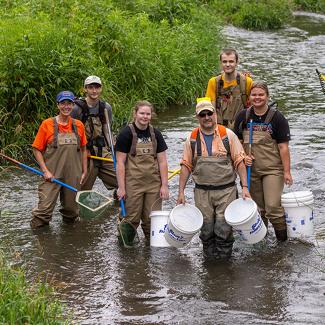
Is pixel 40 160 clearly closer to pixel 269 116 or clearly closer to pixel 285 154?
pixel 269 116

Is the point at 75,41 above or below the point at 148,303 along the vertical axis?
above

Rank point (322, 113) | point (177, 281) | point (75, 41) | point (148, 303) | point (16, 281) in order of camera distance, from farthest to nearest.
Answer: point (322, 113) → point (75, 41) → point (177, 281) → point (148, 303) → point (16, 281)

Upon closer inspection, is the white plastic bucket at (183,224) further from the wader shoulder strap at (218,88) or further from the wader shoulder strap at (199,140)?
the wader shoulder strap at (218,88)

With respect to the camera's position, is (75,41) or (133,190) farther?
(75,41)

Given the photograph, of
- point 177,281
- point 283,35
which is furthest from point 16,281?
point 283,35

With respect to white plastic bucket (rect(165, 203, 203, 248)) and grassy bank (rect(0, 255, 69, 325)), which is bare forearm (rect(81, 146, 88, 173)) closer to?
white plastic bucket (rect(165, 203, 203, 248))

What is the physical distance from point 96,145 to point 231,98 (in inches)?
69.2

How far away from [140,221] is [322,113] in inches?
299

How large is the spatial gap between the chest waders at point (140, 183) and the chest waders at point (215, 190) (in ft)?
1.70

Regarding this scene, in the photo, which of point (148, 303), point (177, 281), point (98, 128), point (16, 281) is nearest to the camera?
Answer: point (16, 281)

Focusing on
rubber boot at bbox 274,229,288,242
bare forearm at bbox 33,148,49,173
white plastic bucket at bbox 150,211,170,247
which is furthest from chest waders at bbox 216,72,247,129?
bare forearm at bbox 33,148,49,173

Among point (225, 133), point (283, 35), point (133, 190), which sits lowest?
point (283, 35)

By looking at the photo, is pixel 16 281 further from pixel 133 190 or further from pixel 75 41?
pixel 75 41

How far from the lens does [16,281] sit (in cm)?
664
